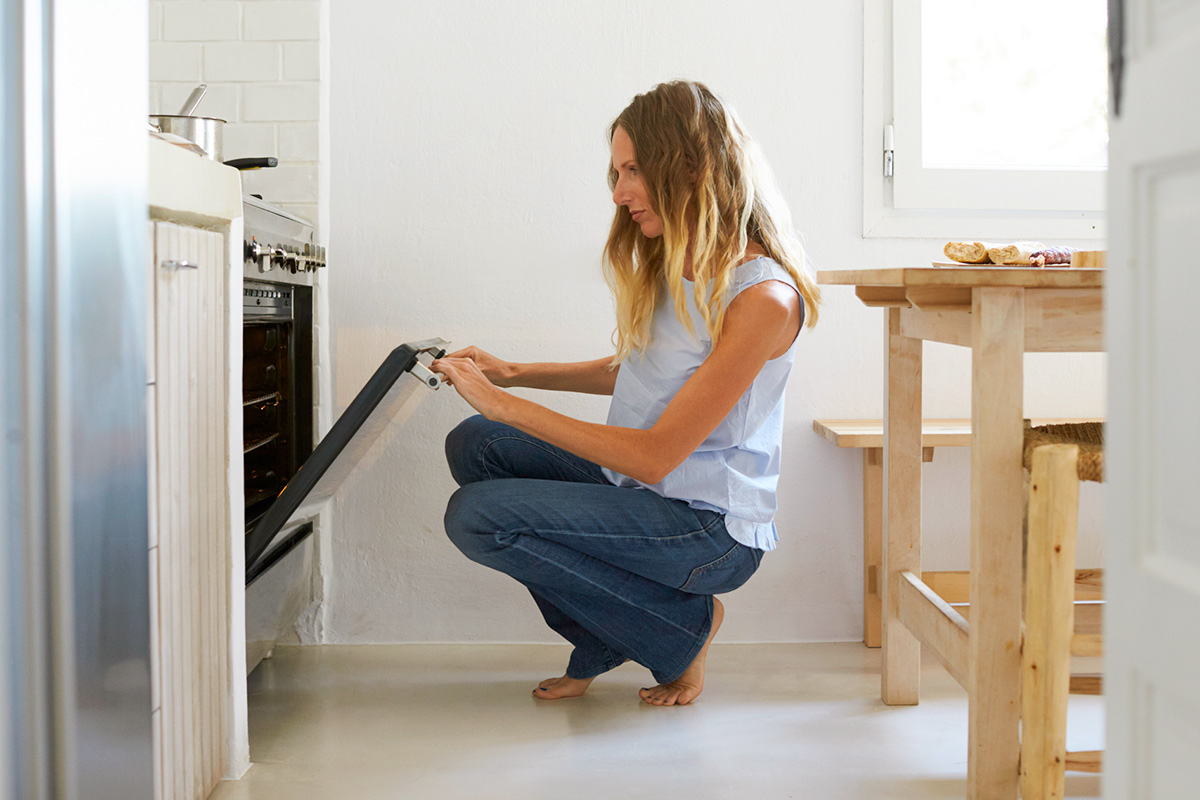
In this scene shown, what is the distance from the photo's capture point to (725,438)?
198 centimetres

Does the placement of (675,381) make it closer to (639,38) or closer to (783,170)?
(783,170)

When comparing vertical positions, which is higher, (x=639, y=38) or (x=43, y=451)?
(x=639, y=38)

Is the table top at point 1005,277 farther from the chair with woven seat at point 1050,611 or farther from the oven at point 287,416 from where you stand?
the oven at point 287,416

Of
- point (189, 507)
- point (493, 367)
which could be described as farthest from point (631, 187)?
point (189, 507)

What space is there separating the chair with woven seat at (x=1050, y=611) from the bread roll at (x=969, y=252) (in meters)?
0.37

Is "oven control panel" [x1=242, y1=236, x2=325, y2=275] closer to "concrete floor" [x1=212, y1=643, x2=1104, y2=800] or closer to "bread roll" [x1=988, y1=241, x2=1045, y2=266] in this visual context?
"concrete floor" [x1=212, y1=643, x2=1104, y2=800]

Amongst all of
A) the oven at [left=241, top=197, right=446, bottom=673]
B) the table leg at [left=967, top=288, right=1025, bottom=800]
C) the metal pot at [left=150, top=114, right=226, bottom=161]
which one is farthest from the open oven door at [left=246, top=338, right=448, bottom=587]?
the table leg at [left=967, top=288, right=1025, bottom=800]

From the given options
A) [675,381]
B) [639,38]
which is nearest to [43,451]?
[675,381]

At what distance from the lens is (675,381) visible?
2016 millimetres

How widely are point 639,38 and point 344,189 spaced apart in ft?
2.84

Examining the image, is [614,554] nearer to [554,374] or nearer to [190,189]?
[554,374]

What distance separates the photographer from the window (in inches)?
99.9

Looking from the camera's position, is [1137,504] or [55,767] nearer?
[1137,504]

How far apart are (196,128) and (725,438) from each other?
1.22 metres
